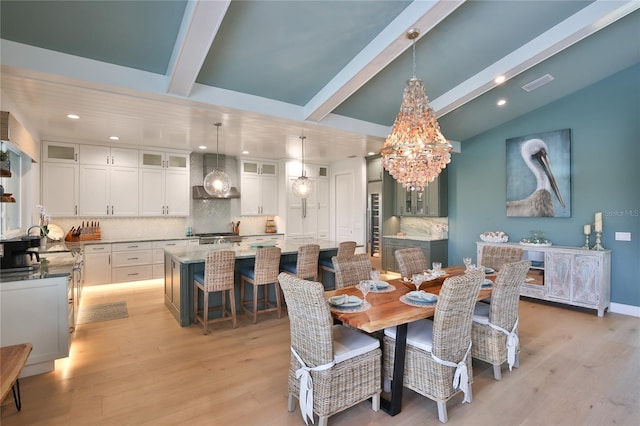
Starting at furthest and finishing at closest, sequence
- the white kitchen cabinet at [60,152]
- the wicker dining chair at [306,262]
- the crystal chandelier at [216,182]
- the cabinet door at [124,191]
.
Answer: the cabinet door at [124,191], the white kitchen cabinet at [60,152], the crystal chandelier at [216,182], the wicker dining chair at [306,262]

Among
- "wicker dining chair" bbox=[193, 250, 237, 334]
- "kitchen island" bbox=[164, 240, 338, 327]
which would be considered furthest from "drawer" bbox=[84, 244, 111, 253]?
"wicker dining chair" bbox=[193, 250, 237, 334]

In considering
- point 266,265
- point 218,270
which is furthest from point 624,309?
point 218,270

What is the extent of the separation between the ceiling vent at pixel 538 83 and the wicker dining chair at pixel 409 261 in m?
2.81

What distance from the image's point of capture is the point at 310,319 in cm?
200

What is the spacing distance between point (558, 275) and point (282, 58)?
4.69m

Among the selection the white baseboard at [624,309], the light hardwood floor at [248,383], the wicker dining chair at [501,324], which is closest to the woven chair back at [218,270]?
the light hardwood floor at [248,383]

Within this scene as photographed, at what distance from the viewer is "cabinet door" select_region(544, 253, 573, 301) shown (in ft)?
14.8

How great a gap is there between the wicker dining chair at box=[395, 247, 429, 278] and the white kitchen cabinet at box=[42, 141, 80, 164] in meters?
5.67

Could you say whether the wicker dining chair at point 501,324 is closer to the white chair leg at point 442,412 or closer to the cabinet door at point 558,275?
the white chair leg at point 442,412

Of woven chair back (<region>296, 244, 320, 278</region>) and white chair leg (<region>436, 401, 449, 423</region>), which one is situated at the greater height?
woven chair back (<region>296, 244, 320, 278</region>)

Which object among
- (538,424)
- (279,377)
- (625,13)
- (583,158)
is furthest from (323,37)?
(583,158)

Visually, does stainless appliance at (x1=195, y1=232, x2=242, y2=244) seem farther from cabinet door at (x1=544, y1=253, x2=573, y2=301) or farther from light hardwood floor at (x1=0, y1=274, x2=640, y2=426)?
cabinet door at (x1=544, y1=253, x2=573, y2=301)

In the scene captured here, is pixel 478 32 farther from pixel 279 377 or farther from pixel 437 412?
pixel 279 377

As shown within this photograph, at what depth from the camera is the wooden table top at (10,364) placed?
1.40 metres
